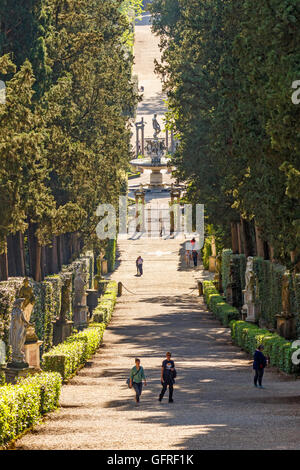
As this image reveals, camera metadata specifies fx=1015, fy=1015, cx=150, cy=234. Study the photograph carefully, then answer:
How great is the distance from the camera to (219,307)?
135ft

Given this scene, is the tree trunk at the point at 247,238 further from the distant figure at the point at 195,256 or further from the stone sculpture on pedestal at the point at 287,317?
the distant figure at the point at 195,256

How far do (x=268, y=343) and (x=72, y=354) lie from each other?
19.0ft

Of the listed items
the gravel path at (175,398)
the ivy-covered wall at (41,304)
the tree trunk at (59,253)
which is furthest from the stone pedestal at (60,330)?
the tree trunk at (59,253)

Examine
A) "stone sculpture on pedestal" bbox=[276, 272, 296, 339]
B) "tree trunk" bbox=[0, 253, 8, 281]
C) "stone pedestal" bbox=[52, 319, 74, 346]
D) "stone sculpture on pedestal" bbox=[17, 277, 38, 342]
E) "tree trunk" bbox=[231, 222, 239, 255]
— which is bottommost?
"stone pedestal" bbox=[52, 319, 74, 346]

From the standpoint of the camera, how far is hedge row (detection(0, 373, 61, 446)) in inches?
642

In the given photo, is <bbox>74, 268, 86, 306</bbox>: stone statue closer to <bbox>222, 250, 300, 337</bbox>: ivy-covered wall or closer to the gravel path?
the gravel path

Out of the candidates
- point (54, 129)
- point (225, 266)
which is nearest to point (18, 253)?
point (54, 129)

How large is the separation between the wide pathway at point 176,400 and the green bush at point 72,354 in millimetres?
336

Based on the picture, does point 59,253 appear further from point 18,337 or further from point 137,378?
point 137,378

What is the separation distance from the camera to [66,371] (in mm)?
25219

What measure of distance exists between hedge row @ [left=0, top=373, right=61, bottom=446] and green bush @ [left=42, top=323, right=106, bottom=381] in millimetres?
3344

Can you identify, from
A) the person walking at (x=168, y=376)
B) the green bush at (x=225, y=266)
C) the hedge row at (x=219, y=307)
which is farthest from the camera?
the green bush at (x=225, y=266)

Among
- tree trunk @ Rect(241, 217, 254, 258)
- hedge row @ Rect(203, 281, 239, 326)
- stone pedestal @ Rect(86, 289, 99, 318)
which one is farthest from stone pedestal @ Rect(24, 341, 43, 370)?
stone pedestal @ Rect(86, 289, 99, 318)

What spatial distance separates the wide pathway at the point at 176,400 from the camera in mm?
15859
